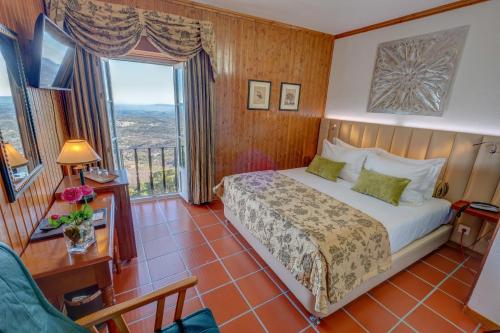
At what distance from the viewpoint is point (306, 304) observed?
1.68 meters

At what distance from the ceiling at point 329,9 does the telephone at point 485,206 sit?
2142mm

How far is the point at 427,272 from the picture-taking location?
222 cm

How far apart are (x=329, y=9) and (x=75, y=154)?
3.13 m

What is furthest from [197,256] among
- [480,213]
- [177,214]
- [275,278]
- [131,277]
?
[480,213]

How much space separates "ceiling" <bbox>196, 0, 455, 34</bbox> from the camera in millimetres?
2541

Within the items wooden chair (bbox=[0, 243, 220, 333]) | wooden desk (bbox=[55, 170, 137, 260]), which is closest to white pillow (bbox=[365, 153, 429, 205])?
wooden chair (bbox=[0, 243, 220, 333])

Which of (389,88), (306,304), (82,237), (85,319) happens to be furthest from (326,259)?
(389,88)

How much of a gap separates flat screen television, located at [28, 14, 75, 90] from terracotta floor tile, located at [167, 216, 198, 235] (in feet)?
5.96

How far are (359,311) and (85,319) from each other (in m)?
1.84

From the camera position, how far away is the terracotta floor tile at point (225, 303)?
5.58 ft

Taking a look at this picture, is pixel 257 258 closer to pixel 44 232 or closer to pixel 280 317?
pixel 280 317

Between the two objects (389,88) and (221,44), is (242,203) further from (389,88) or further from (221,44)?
(389,88)

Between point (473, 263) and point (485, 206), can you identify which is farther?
point (473, 263)

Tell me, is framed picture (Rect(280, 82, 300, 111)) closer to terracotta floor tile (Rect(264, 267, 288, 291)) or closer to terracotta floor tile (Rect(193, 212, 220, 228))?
terracotta floor tile (Rect(193, 212, 220, 228))
